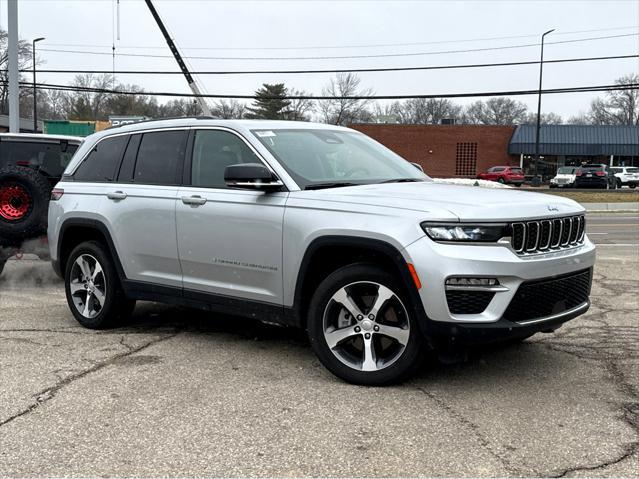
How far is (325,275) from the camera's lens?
4.77 metres

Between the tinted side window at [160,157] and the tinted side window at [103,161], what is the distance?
313 mm

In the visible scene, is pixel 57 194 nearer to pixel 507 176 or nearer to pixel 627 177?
pixel 507 176

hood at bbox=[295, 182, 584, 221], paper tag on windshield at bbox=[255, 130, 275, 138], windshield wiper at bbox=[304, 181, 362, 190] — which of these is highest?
paper tag on windshield at bbox=[255, 130, 275, 138]

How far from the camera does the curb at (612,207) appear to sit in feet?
86.5

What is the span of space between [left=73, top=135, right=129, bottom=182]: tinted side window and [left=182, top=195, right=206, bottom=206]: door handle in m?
1.16

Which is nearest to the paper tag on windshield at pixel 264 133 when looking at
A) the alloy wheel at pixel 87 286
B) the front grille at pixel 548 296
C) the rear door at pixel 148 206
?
the rear door at pixel 148 206

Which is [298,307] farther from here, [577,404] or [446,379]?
[577,404]

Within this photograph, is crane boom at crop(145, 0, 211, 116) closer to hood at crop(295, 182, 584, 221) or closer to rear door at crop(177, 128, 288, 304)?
rear door at crop(177, 128, 288, 304)

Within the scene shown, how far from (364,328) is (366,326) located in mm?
23

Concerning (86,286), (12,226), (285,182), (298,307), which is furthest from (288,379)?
(12,226)

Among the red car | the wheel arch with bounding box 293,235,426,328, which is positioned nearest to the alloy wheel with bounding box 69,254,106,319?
the wheel arch with bounding box 293,235,426,328

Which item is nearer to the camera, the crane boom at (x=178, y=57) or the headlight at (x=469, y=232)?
the headlight at (x=469, y=232)

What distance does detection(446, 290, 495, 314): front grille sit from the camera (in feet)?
13.3

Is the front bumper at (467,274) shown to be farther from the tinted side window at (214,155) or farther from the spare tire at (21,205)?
the spare tire at (21,205)
